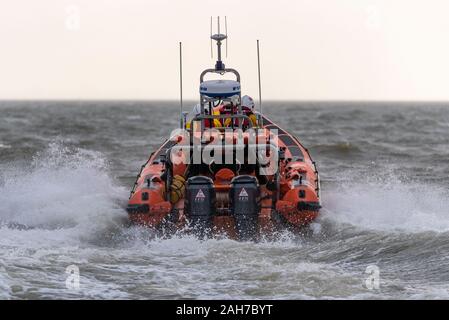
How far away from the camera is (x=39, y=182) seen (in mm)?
12094

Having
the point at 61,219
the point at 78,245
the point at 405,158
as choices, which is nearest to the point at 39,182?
the point at 61,219

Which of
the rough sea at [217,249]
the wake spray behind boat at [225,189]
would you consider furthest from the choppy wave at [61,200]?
the wake spray behind boat at [225,189]

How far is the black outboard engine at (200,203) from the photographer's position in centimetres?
835

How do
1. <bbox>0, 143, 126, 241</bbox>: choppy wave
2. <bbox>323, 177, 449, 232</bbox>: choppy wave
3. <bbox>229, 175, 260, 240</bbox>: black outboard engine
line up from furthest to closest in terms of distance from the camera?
1. <bbox>0, 143, 126, 241</bbox>: choppy wave
2. <bbox>323, 177, 449, 232</bbox>: choppy wave
3. <bbox>229, 175, 260, 240</bbox>: black outboard engine

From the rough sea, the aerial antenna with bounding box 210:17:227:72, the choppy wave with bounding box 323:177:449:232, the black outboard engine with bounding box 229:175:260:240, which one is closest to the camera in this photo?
the rough sea

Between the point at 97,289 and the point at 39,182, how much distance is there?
6251 millimetres

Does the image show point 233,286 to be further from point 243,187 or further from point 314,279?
point 243,187

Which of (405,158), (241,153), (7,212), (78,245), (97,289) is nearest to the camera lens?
(97,289)

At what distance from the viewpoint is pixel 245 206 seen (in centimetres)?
834

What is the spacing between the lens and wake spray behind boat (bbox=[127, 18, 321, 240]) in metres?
8.36
